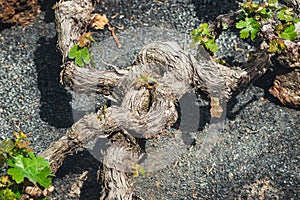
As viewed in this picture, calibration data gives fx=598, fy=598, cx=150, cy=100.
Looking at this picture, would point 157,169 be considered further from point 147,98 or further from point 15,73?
point 15,73

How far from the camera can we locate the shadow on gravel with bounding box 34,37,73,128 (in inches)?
125

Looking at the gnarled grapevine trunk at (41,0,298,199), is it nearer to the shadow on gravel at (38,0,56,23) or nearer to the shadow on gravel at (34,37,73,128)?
the shadow on gravel at (34,37,73,128)

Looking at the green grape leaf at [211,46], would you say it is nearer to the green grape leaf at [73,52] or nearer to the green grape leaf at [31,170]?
the green grape leaf at [73,52]

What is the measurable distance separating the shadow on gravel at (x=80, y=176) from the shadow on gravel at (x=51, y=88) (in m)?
0.20

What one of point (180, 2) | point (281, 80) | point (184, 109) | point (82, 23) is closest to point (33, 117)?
point (82, 23)

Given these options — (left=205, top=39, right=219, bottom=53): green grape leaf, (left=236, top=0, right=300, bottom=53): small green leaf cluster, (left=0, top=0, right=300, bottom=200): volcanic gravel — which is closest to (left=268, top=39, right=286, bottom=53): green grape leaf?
(left=236, top=0, right=300, bottom=53): small green leaf cluster

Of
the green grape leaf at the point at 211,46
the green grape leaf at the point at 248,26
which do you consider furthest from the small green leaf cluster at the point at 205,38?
the green grape leaf at the point at 248,26

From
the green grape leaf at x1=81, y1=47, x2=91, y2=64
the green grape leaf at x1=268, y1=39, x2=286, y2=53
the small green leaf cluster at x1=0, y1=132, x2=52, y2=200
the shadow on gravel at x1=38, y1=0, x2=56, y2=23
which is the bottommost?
the small green leaf cluster at x1=0, y1=132, x2=52, y2=200

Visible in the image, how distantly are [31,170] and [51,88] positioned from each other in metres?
0.81

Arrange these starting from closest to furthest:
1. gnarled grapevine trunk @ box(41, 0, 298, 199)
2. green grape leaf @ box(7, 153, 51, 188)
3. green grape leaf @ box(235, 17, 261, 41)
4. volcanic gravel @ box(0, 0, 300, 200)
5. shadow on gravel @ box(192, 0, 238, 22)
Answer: green grape leaf @ box(7, 153, 51, 188), gnarled grapevine trunk @ box(41, 0, 298, 199), green grape leaf @ box(235, 17, 261, 41), volcanic gravel @ box(0, 0, 300, 200), shadow on gravel @ box(192, 0, 238, 22)

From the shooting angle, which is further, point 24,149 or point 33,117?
point 33,117

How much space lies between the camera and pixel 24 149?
262 centimetres

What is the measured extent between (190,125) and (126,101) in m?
0.46

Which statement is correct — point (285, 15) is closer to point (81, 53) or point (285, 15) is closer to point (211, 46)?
point (211, 46)
